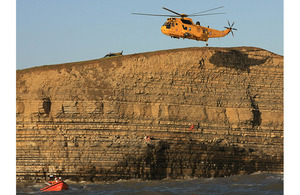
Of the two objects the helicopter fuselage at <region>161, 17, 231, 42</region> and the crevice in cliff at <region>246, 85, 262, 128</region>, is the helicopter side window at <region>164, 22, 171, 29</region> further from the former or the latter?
the crevice in cliff at <region>246, 85, 262, 128</region>

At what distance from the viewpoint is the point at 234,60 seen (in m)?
40.5

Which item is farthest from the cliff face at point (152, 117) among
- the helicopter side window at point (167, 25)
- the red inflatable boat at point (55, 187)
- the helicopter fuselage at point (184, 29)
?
the red inflatable boat at point (55, 187)

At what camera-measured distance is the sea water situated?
28.8 metres

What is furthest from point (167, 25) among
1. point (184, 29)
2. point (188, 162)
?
point (188, 162)

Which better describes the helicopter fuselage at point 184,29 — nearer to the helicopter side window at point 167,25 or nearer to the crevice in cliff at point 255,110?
the helicopter side window at point 167,25

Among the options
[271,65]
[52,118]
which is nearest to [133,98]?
[52,118]

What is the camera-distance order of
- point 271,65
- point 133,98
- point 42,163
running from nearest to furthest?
point 42,163
point 133,98
point 271,65

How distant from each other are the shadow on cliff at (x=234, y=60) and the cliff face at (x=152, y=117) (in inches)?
3.7

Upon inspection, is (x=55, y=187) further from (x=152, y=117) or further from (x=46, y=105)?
(x=152, y=117)

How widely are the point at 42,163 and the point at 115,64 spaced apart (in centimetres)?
979

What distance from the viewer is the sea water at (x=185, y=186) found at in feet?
94.5

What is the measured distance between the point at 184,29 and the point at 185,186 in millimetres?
13742

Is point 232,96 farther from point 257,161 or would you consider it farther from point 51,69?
point 51,69

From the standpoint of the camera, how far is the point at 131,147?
3509cm
